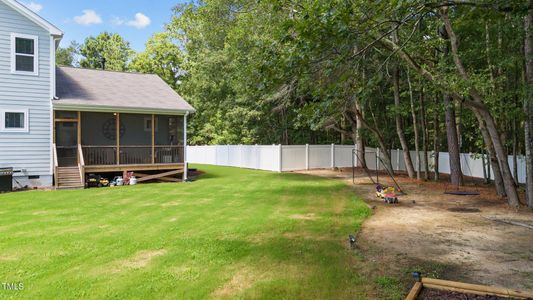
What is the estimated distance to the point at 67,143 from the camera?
48.9ft

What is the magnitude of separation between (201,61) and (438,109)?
750 inches

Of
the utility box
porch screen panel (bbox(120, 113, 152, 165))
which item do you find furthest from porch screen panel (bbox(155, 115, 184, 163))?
the utility box

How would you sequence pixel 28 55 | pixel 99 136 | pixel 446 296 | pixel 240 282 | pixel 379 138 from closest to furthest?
pixel 446 296 < pixel 240 282 < pixel 28 55 < pixel 99 136 < pixel 379 138

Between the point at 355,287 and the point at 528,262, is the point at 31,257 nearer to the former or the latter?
the point at 355,287

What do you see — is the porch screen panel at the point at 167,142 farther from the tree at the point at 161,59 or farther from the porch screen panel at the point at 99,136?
the tree at the point at 161,59

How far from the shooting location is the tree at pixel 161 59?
35.7 m

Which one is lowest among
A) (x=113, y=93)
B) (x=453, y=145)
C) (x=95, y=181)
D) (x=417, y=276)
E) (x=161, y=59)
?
(x=417, y=276)

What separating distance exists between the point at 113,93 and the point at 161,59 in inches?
858

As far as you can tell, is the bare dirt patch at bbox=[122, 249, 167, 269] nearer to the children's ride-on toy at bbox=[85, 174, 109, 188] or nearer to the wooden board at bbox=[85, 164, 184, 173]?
the children's ride-on toy at bbox=[85, 174, 109, 188]

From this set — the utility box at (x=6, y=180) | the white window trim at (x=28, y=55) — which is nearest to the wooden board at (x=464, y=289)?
the utility box at (x=6, y=180)

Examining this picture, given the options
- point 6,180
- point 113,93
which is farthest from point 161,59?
point 6,180

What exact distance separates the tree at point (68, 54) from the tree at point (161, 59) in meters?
18.1

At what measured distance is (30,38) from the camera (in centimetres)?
1333

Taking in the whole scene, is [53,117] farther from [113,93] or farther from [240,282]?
[240,282]
